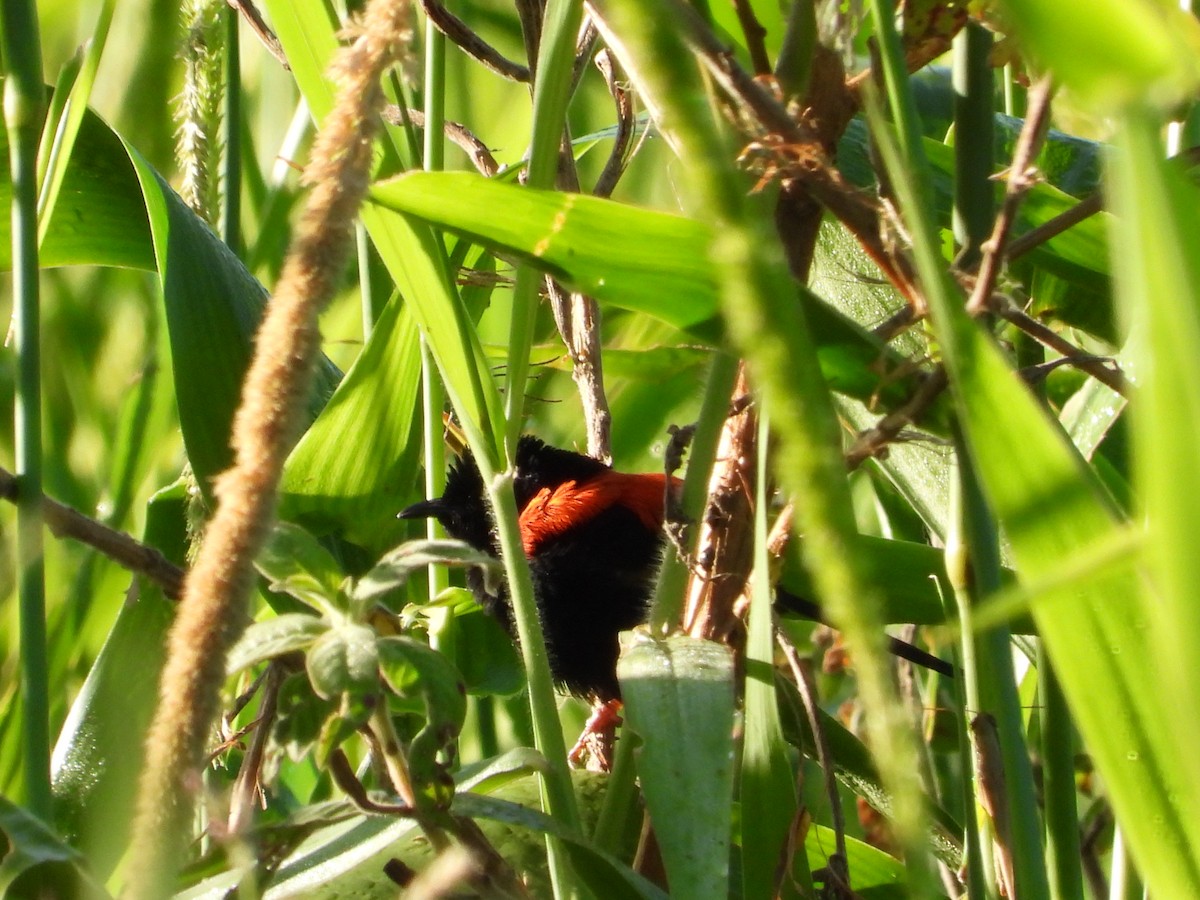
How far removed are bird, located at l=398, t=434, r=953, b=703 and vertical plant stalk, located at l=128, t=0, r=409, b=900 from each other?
5.41ft

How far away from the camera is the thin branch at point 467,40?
39.6 inches

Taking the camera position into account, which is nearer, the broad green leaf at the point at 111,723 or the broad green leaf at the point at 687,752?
the broad green leaf at the point at 687,752

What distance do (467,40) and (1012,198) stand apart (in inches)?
26.8

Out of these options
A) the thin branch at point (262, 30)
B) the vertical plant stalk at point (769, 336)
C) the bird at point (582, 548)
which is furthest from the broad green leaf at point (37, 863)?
the bird at point (582, 548)

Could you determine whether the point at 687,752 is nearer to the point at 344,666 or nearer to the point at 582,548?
the point at 344,666

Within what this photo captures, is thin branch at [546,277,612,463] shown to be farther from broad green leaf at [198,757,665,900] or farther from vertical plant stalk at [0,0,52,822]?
vertical plant stalk at [0,0,52,822]

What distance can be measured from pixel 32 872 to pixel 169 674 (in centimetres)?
18

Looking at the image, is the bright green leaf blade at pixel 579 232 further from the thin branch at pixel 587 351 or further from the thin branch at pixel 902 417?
the thin branch at pixel 587 351

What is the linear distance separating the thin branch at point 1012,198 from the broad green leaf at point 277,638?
330 mm

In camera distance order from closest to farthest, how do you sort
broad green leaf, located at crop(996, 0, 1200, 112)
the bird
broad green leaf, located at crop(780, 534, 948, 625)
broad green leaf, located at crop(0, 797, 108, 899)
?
broad green leaf, located at crop(996, 0, 1200, 112), broad green leaf, located at crop(0, 797, 108, 899), broad green leaf, located at crop(780, 534, 948, 625), the bird

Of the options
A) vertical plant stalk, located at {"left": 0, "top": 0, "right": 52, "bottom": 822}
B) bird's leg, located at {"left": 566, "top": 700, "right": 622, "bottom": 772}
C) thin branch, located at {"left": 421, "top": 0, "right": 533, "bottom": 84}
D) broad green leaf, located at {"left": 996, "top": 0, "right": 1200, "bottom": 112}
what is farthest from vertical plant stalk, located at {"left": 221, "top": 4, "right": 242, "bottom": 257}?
broad green leaf, located at {"left": 996, "top": 0, "right": 1200, "bottom": 112}

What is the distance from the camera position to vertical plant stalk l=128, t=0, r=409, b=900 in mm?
379

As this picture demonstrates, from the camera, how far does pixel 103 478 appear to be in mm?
1414

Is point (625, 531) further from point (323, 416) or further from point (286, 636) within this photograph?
point (286, 636)
